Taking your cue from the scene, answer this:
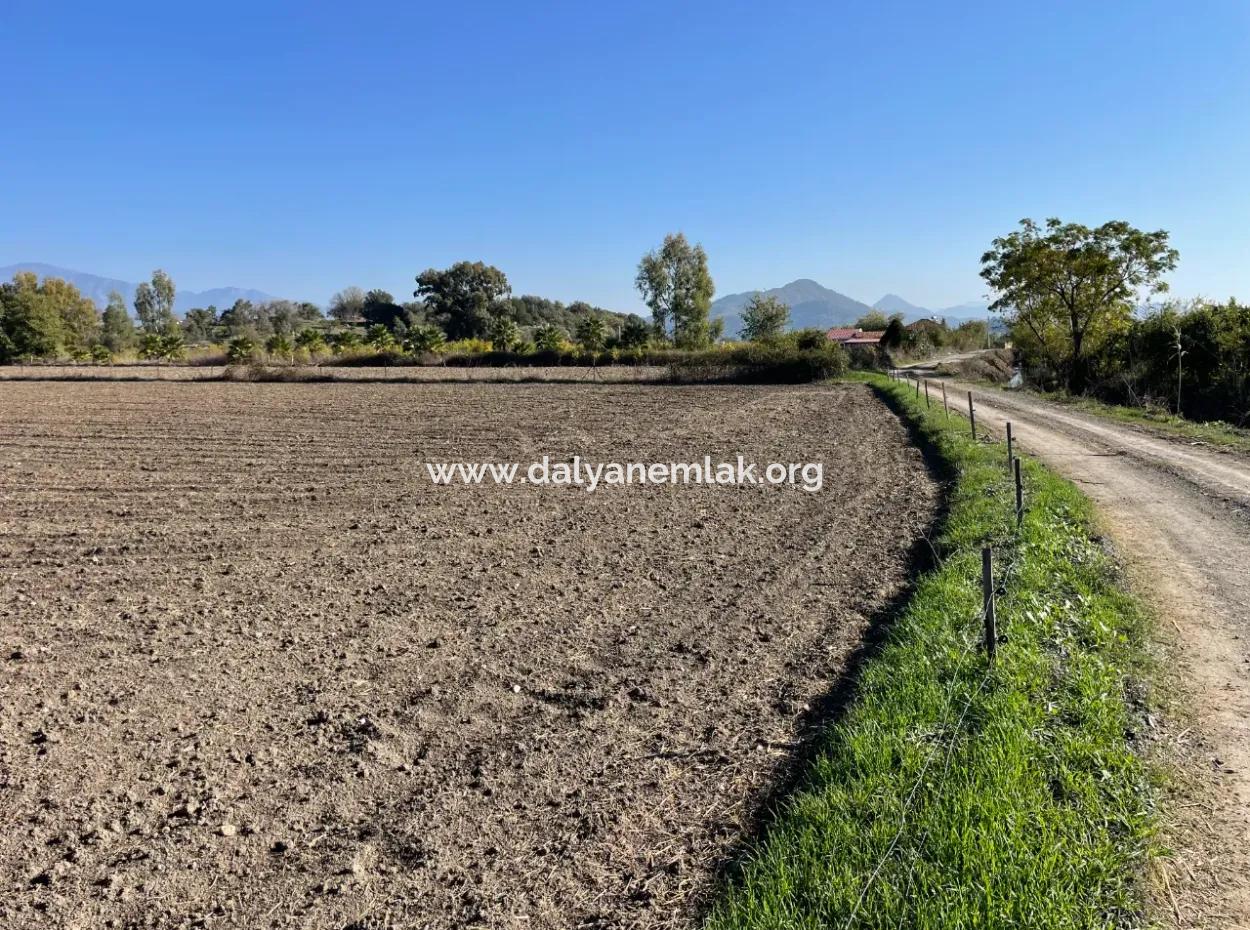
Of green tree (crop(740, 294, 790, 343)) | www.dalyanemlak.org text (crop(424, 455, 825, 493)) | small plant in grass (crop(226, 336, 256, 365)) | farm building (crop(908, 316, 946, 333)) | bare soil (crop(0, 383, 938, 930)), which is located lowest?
bare soil (crop(0, 383, 938, 930))

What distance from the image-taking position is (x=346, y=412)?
25.9m

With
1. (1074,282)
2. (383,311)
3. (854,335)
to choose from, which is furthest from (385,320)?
(1074,282)

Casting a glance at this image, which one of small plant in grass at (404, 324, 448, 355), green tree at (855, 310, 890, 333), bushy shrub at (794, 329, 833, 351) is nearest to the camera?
bushy shrub at (794, 329, 833, 351)

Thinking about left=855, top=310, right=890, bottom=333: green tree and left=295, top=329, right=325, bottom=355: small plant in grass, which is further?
left=855, top=310, right=890, bottom=333: green tree

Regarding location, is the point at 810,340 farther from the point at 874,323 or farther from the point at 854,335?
the point at 874,323

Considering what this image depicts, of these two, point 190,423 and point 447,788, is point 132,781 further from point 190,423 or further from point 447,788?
point 190,423

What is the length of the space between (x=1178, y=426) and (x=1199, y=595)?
12.6 m

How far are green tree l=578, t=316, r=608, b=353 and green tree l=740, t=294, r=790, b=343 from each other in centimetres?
2016

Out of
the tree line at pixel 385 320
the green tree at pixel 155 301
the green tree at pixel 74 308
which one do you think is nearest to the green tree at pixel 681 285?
the tree line at pixel 385 320

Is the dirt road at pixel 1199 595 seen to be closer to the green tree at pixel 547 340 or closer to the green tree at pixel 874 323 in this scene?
the green tree at pixel 547 340

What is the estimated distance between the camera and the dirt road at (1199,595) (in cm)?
309

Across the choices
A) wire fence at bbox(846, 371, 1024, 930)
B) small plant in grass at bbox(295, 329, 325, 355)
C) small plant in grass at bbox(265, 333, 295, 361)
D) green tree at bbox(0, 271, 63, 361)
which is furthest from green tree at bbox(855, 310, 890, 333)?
green tree at bbox(0, 271, 63, 361)

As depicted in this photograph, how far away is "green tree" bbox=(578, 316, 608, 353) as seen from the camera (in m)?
57.2

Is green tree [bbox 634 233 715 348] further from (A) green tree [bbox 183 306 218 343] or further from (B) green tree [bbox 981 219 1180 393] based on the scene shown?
(A) green tree [bbox 183 306 218 343]
